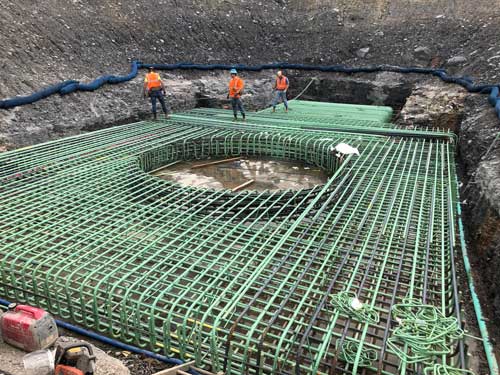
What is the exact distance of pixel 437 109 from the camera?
946 cm

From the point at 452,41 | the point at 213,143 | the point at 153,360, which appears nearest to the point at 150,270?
the point at 153,360

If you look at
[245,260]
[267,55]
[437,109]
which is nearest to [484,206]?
[245,260]

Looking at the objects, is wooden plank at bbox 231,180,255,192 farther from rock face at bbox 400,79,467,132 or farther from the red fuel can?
rock face at bbox 400,79,467,132

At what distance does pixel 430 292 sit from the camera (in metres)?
3.30

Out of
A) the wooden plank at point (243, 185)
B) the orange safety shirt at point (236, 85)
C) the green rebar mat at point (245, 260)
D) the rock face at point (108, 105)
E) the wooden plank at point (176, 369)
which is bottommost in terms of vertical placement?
the wooden plank at point (176, 369)

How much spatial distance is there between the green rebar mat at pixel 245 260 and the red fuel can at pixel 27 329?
0.50 meters

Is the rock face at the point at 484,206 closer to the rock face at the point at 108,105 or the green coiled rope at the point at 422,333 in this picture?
the green coiled rope at the point at 422,333

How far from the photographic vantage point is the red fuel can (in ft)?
8.52

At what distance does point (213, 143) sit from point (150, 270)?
14.6 ft

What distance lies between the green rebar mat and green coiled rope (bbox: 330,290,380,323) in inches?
0.4

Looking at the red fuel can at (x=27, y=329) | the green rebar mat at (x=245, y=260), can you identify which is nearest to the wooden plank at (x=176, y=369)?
the green rebar mat at (x=245, y=260)

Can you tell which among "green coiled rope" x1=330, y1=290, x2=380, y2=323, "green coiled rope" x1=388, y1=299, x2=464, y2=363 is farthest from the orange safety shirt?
"green coiled rope" x1=388, y1=299, x2=464, y2=363

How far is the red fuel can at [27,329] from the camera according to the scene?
102 inches

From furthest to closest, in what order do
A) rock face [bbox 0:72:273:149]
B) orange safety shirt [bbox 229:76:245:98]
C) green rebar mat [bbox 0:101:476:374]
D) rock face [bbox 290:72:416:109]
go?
rock face [bbox 290:72:416:109]
orange safety shirt [bbox 229:76:245:98]
rock face [bbox 0:72:273:149]
green rebar mat [bbox 0:101:476:374]
